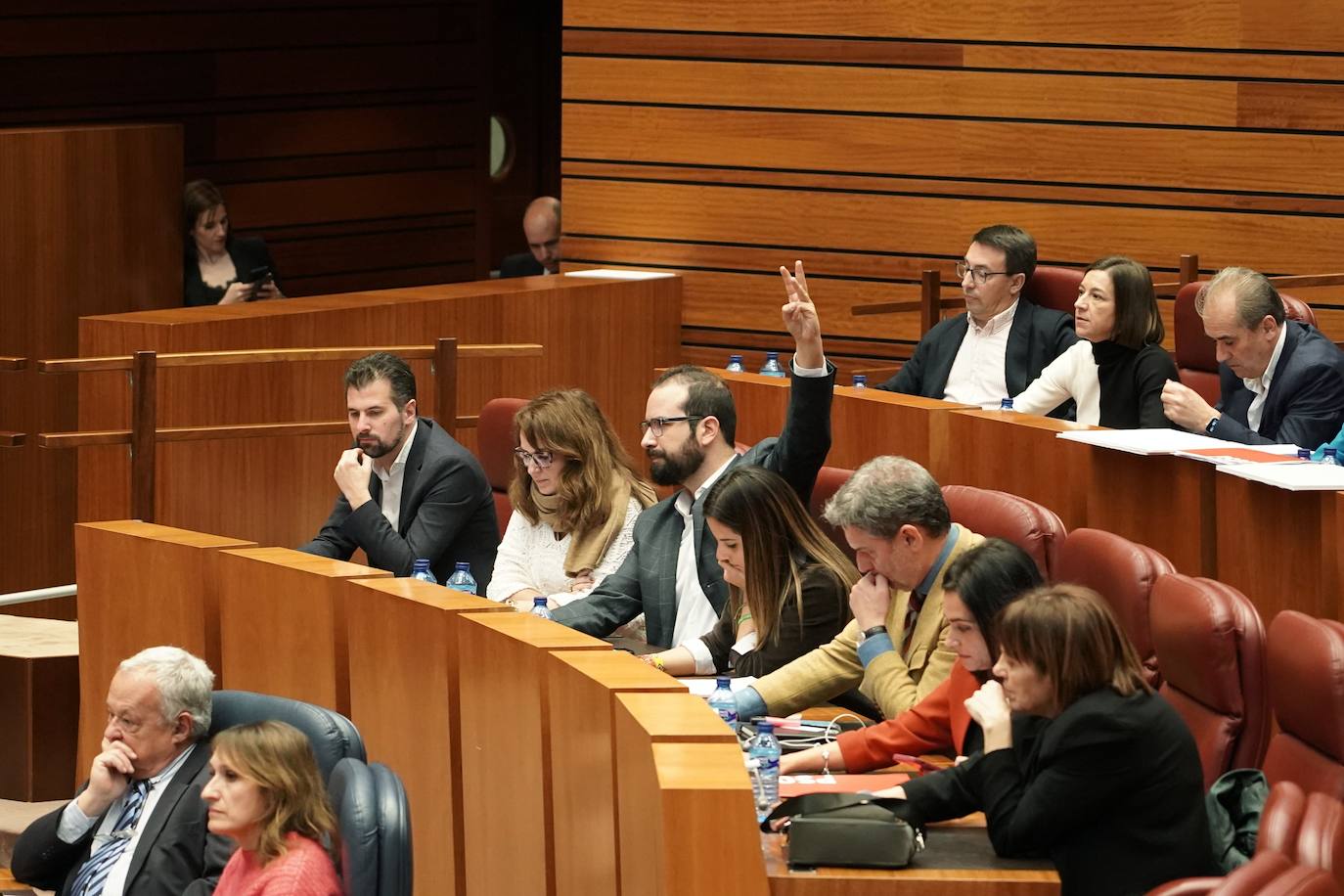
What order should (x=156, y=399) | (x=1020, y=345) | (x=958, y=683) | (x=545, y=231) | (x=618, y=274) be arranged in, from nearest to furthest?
1. (x=958, y=683)
2. (x=156, y=399)
3. (x=1020, y=345)
4. (x=618, y=274)
5. (x=545, y=231)

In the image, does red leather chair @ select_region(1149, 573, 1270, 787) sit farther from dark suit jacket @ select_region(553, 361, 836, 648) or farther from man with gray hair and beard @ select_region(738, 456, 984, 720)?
dark suit jacket @ select_region(553, 361, 836, 648)

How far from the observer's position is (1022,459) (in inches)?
203

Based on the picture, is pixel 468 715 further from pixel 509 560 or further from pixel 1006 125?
pixel 1006 125

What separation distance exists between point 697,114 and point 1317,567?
4.38m

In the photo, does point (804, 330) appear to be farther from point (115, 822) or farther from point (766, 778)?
point (115, 822)

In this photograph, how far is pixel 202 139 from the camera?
32.8 feet

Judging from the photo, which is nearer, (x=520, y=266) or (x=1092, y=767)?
(x=1092, y=767)

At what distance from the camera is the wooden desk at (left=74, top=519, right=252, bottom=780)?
4707 mm

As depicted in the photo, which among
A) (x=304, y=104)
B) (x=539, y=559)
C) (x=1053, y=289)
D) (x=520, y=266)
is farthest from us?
(x=304, y=104)

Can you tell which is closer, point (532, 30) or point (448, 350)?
point (448, 350)

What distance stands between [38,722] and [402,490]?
116cm

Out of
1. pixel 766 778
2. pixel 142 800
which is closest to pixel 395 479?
pixel 142 800

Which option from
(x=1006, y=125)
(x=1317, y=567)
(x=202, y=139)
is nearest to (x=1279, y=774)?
(x=1317, y=567)

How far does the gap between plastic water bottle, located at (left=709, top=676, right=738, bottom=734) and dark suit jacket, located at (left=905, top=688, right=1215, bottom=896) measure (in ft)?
2.61
